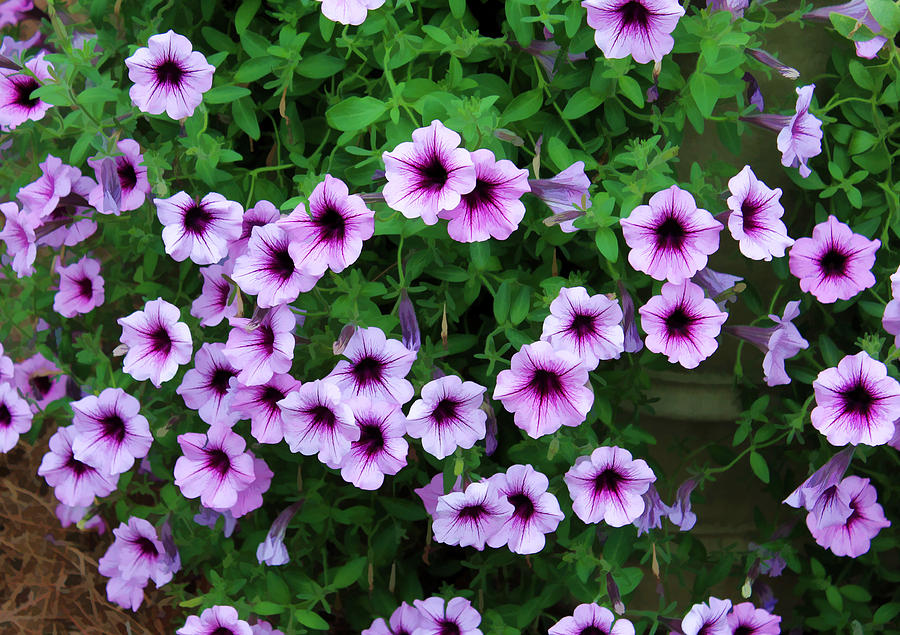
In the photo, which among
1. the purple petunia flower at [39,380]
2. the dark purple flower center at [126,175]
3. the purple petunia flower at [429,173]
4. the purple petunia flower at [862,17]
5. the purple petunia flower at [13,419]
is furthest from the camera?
the purple petunia flower at [39,380]

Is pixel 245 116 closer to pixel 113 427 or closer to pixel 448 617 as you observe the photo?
pixel 113 427

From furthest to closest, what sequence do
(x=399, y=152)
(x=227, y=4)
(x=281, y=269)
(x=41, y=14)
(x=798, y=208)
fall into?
1. (x=41, y=14)
2. (x=227, y=4)
3. (x=798, y=208)
4. (x=281, y=269)
5. (x=399, y=152)

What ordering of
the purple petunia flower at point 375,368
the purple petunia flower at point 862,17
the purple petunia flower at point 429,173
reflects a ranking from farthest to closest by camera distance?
the purple petunia flower at point 862,17 < the purple petunia flower at point 375,368 < the purple petunia flower at point 429,173

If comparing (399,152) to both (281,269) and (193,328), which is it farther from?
(193,328)

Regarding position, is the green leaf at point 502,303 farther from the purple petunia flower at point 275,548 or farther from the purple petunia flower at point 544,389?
the purple petunia flower at point 275,548

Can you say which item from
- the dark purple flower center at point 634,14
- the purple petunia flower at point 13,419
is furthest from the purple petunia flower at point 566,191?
the purple petunia flower at point 13,419

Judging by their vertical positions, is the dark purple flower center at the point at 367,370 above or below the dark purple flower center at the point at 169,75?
below

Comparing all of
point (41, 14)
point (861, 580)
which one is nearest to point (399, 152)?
point (41, 14)
